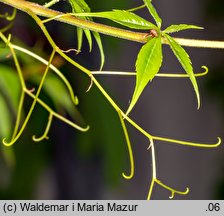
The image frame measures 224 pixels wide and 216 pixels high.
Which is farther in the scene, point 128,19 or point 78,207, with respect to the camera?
point 78,207

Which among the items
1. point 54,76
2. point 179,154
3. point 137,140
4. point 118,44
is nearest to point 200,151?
point 179,154

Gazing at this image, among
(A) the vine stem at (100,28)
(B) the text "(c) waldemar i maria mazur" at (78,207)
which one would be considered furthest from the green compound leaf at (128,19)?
(B) the text "(c) waldemar i maria mazur" at (78,207)

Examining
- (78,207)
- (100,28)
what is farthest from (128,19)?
(78,207)

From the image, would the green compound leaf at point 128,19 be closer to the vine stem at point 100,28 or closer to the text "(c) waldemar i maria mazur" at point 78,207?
the vine stem at point 100,28

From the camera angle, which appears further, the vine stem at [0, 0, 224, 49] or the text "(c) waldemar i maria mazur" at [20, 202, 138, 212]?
the text "(c) waldemar i maria mazur" at [20, 202, 138, 212]

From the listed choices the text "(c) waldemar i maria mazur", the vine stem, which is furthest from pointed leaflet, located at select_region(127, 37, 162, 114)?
the text "(c) waldemar i maria mazur"

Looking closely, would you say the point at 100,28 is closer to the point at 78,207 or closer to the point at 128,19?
the point at 128,19

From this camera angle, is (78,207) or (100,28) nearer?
(100,28)

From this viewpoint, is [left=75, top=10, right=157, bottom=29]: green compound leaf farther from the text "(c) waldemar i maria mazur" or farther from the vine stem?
the text "(c) waldemar i maria mazur"

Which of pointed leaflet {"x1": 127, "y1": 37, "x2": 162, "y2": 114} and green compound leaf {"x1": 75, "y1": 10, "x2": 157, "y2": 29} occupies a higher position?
green compound leaf {"x1": 75, "y1": 10, "x2": 157, "y2": 29}
